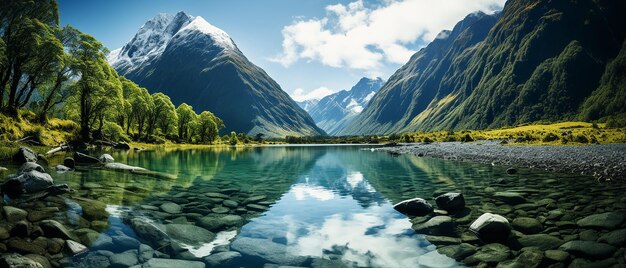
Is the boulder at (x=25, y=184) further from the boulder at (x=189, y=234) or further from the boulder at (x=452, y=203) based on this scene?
the boulder at (x=452, y=203)

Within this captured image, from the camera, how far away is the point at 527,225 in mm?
13719

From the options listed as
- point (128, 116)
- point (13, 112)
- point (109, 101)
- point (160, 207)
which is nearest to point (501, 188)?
point (160, 207)

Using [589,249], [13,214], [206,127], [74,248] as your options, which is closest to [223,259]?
[74,248]

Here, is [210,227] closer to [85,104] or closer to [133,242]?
[133,242]

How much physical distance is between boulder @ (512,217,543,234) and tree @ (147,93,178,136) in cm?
10424

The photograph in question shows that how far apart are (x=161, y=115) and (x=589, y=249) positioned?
114 meters

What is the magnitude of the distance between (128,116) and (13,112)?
49.3 m

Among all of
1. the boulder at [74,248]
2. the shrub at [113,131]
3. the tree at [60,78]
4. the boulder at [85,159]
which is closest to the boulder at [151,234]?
the boulder at [74,248]

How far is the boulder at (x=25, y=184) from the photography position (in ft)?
54.3

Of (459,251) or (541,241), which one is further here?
(541,241)

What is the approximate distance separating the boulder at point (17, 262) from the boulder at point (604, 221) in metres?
18.0

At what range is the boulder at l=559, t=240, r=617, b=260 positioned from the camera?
1020 centimetres

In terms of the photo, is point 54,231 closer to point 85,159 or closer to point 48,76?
point 85,159

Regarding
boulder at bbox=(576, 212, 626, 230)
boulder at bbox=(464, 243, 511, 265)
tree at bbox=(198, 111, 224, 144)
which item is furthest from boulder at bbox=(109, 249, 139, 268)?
tree at bbox=(198, 111, 224, 144)
